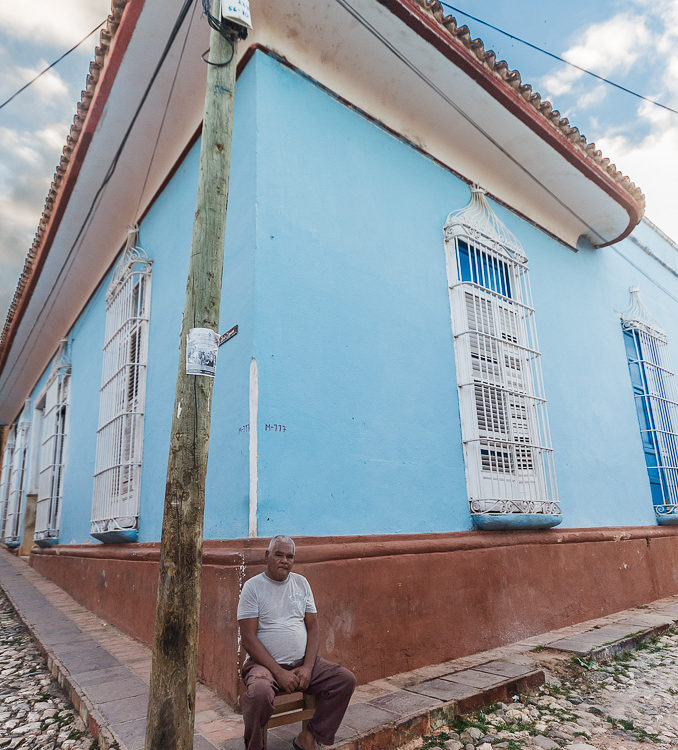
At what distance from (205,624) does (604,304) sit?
5.73m

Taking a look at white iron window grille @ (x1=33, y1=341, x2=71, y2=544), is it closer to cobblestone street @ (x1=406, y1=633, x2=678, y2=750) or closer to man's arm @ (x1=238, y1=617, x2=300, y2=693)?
man's arm @ (x1=238, y1=617, x2=300, y2=693)

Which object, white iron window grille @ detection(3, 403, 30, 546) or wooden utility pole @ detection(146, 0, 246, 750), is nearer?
wooden utility pole @ detection(146, 0, 246, 750)

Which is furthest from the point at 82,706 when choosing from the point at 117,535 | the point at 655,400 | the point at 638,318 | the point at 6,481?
the point at 6,481

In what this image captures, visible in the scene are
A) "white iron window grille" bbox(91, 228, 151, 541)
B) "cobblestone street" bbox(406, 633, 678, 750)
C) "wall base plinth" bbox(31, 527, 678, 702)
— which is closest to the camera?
"cobblestone street" bbox(406, 633, 678, 750)

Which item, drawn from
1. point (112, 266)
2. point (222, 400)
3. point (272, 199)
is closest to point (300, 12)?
point (272, 199)

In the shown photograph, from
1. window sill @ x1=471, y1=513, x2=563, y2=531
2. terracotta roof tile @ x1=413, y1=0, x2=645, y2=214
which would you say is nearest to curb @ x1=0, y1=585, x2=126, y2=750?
window sill @ x1=471, y1=513, x2=563, y2=531

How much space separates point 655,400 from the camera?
6.82 meters

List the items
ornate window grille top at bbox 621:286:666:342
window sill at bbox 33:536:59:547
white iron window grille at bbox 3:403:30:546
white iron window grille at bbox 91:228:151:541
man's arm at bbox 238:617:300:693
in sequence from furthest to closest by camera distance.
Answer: white iron window grille at bbox 3:403:30:546 < window sill at bbox 33:536:59:547 < ornate window grille top at bbox 621:286:666:342 < white iron window grille at bbox 91:228:151:541 < man's arm at bbox 238:617:300:693

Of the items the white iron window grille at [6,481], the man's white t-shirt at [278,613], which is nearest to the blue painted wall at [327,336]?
the man's white t-shirt at [278,613]

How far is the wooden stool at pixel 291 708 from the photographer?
2.13m

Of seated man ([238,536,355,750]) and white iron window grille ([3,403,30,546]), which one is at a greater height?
white iron window grille ([3,403,30,546])

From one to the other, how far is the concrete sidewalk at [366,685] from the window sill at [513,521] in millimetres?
803

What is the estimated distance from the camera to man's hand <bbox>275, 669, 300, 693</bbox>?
219 cm

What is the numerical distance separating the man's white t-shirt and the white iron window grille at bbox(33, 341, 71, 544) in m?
6.33
